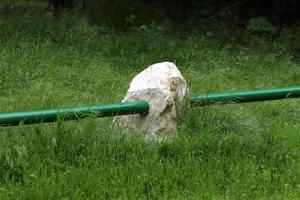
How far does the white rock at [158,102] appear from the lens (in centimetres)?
452

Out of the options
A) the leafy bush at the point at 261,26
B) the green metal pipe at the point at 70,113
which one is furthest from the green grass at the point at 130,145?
the leafy bush at the point at 261,26

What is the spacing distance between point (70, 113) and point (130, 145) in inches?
17.5

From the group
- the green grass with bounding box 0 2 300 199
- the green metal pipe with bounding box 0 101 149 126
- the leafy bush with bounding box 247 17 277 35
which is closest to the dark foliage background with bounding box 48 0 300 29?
the leafy bush with bounding box 247 17 277 35

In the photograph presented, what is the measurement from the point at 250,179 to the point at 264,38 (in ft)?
17.6

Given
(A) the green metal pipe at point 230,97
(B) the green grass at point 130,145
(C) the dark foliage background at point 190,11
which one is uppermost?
(A) the green metal pipe at point 230,97

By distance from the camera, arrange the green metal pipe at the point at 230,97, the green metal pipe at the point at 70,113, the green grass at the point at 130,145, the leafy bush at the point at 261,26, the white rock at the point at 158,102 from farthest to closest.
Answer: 1. the leafy bush at the point at 261,26
2. the green metal pipe at the point at 230,97
3. the white rock at the point at 158,102
4. the green metal pipe at the point at 70,113
5. the green grass at the point at 130,145

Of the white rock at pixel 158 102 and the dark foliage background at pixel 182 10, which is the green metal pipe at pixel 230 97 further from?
the dark foliage background at pixel 182 10

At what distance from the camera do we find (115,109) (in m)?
4.32

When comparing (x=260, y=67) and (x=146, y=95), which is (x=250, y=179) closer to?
(x=146, y=95)

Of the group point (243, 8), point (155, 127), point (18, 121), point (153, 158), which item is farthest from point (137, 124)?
point (243, 8)

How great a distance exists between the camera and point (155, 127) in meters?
4.52

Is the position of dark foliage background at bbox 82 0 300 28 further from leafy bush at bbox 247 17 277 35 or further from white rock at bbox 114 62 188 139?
white rock at bbox 114 62 188 139

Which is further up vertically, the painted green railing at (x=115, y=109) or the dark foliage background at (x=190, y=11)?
the painted green railing at (x=115, y=109)

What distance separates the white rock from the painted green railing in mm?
73
